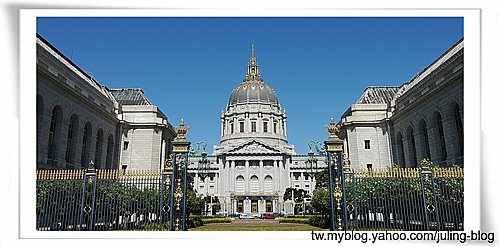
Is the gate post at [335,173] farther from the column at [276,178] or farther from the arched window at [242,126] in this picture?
the arched window at [242,126]

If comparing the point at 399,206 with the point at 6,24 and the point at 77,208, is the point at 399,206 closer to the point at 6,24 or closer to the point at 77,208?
the point at 77,208

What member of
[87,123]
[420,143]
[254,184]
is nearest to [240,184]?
[254,184]

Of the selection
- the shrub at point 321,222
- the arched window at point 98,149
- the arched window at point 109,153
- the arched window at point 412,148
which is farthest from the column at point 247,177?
the shrub at point 321,222

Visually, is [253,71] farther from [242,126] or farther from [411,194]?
[411,194]

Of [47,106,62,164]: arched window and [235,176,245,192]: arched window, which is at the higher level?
[47,106,62,164]: arched window

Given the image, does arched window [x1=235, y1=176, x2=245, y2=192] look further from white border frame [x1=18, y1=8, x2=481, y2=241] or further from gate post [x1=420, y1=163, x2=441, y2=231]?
white border frame [x1=18, y1=8, x2=481, y2=241]

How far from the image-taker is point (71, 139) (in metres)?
→ 33.2

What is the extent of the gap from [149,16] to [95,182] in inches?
290

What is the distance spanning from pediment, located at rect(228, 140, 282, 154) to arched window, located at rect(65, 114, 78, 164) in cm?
5641

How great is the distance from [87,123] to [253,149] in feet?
181

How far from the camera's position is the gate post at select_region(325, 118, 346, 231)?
1556 cm

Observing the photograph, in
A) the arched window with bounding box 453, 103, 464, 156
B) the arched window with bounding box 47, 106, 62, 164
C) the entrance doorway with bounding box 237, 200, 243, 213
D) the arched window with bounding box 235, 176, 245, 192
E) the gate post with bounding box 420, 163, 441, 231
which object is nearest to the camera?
the gate post with bounding box 420, 163, 441, 231

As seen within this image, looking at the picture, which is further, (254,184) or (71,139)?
(254,184)

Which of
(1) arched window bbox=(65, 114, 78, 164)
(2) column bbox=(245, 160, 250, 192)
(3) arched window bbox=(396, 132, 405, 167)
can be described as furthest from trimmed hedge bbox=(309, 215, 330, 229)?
(2) column bbox=(245, 160, 250, 192)
